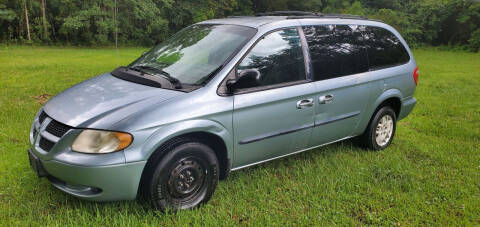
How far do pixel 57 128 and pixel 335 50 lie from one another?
292 centimetres

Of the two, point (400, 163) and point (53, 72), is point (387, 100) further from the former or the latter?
point (53, 72)

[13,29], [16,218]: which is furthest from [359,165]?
[13,29]

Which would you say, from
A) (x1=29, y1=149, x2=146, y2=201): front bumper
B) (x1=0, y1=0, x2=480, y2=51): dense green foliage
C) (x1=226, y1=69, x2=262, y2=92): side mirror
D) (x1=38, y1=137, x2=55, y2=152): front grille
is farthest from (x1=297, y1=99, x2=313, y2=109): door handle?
(x1=0, y1=0, x2=480, y2=51): dense green foliage

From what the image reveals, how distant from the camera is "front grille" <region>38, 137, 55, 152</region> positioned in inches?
120

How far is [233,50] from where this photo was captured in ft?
12.1

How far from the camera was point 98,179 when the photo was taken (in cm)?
290

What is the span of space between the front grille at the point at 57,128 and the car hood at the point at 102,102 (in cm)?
4

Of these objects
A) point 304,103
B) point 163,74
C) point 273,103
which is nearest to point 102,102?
point 163,74

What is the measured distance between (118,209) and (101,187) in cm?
54

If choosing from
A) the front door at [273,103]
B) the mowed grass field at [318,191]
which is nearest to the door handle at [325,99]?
the front door at [273,103]

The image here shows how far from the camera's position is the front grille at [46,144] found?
3048 millimetres

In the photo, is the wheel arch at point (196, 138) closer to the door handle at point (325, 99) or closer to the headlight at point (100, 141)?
the headlight at point (100, 141)

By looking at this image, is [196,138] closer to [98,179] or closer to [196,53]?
[98,179]

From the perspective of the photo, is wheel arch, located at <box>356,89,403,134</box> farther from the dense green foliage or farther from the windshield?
the dense green foliage
